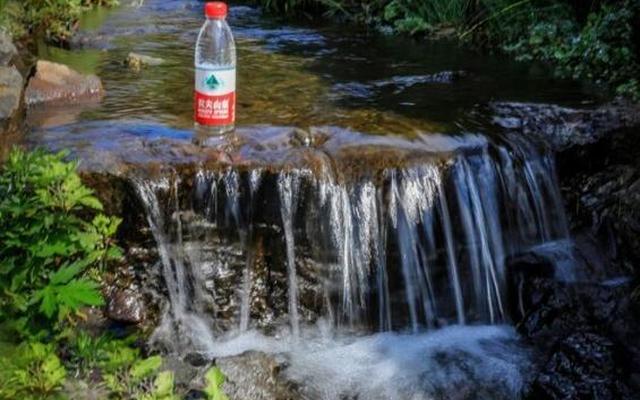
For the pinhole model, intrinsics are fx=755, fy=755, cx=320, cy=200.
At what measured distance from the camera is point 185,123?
15.3 feet

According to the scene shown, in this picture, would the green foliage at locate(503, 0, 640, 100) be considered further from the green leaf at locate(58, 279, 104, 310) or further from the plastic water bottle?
the green leaf at locate(58, 279, 104, 310)

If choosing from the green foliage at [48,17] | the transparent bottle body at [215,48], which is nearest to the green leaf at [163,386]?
the transparent bottle body at [215,48]

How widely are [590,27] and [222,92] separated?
4.61 meters

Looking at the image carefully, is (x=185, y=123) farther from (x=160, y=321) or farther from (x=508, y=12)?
(x=508, y=12)

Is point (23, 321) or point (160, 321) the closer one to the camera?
point (23, 321)

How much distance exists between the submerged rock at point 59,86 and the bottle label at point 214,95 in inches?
60.8

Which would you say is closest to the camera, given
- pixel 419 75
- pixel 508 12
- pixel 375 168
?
pixel 375 168

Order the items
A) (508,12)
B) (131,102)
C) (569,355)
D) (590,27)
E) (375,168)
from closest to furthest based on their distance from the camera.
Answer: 1. (569,355)
2. (375,168)
3. (131,102)
4. (590,27)
5. (508,12)

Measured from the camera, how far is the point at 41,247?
305 centimetres

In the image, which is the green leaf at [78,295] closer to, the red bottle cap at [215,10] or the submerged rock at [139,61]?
the red bottle cap at [215,10]

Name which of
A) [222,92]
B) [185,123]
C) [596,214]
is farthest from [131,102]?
[596,214]

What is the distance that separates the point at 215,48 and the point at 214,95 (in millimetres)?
878

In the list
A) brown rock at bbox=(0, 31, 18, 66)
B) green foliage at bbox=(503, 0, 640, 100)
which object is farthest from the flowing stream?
green foliage at bbox=(503, 0, 640, 100)

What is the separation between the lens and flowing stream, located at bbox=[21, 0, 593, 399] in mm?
3959
